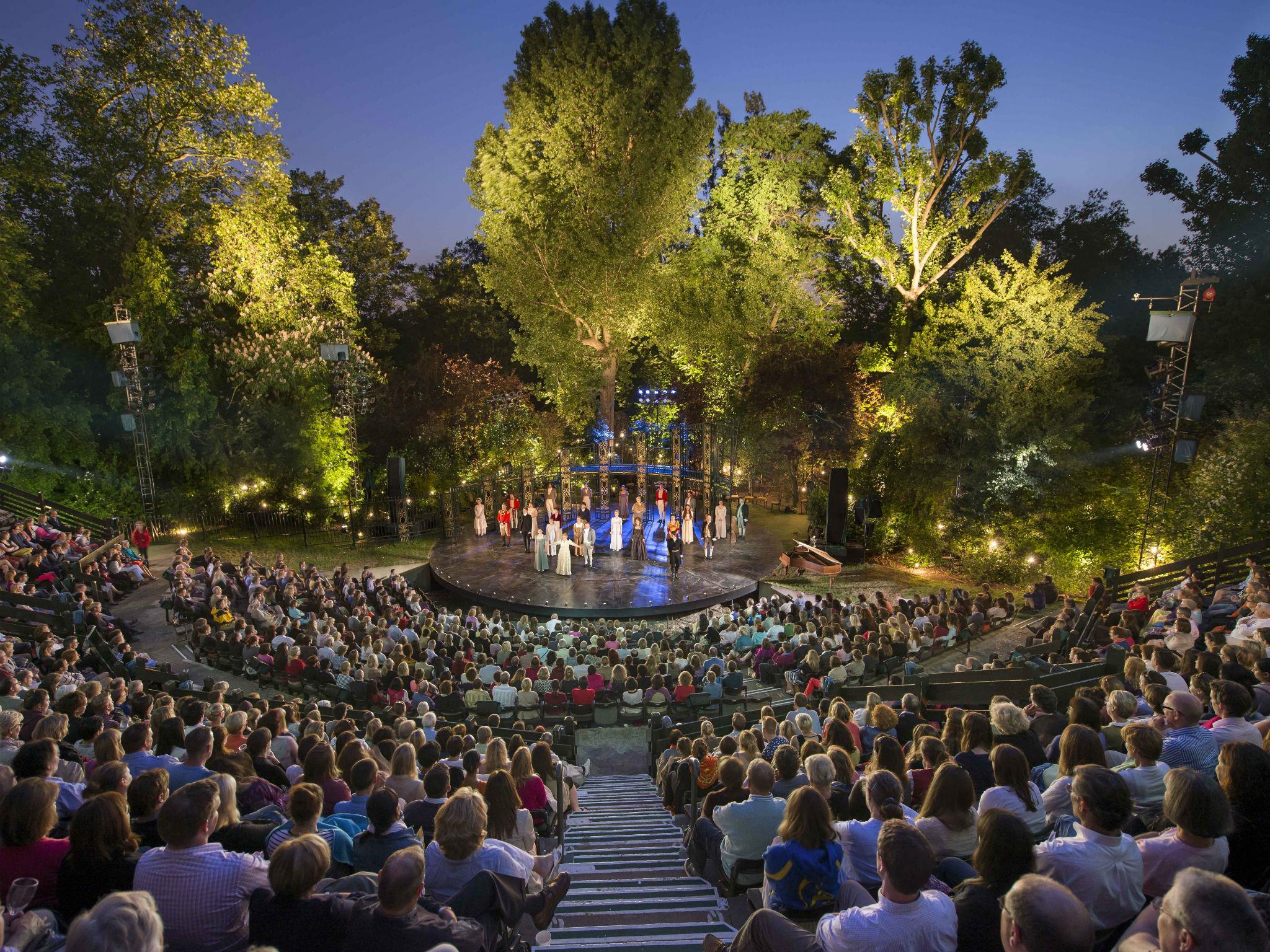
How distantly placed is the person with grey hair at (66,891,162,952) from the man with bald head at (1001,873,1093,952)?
2.48m

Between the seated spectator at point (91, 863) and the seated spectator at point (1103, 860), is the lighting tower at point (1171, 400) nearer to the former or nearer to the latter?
the seated spectator at point (1103, 860)

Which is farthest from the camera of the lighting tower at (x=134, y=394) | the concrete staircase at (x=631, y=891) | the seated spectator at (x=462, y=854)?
the lighting tower at (x=134, y=394)

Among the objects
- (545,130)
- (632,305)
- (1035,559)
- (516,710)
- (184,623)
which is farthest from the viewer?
(632,305)

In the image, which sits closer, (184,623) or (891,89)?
(184,623)

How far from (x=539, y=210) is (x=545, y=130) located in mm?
2703

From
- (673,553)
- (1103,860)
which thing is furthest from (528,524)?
(1103,860)

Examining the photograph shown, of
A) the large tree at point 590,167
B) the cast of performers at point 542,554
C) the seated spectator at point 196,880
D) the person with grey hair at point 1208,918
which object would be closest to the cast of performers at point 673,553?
the cast of performers at point 542,554

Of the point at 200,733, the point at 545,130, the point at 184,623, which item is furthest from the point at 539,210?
the point at 200,733

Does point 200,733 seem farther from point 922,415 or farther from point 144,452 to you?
point 144,452

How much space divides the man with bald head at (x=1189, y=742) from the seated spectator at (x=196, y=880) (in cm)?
474

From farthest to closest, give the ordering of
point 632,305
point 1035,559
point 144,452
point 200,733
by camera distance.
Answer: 1. point 632,305
2. point 144,452
3. point 1035,559
4. point 200,733

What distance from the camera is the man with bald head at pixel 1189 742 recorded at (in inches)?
153

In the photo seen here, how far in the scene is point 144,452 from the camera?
19797 millimetres

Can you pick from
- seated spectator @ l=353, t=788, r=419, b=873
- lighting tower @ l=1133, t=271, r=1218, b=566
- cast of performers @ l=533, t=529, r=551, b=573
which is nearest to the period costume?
cast of performers @ l=533, t=529, r=551, b=573
